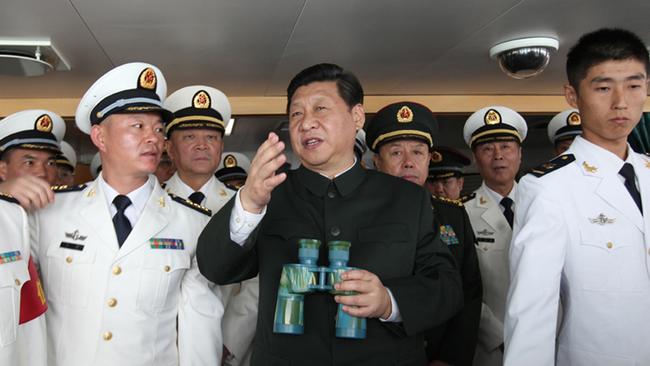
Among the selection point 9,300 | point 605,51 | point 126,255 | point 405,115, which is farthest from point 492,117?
point 9,300

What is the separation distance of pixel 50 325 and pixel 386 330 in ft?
3.89

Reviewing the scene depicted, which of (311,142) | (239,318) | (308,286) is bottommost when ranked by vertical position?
(239,318)

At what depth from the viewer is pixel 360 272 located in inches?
63.9

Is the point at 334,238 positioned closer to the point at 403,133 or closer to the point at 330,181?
the point at 330,181

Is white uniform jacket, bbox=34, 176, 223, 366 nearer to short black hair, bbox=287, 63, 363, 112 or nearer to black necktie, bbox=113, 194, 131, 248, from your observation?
black necktie, bbox=113, 194, 131, 248

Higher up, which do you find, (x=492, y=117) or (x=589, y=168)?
(x=492, y=117)

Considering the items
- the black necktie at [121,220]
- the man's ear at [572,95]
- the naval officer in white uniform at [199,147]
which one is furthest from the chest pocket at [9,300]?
the man's ear at [572,95]

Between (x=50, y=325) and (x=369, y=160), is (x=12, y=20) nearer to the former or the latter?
(x=50, y=325)

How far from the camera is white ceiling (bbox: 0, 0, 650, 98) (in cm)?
339

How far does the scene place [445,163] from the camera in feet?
13.8

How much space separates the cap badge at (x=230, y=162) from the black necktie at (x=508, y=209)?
7.90ft

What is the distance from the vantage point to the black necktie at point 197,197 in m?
3.20

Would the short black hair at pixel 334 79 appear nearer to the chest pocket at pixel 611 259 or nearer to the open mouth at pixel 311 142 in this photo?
the open mouth at pixel 311 142

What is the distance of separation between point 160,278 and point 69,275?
1.02ft
